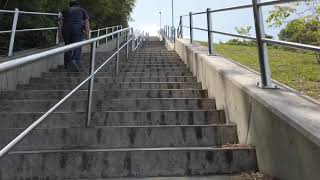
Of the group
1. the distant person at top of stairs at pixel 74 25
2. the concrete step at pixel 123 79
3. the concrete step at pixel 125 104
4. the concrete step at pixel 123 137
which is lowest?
the concrete step at pixel 123 137


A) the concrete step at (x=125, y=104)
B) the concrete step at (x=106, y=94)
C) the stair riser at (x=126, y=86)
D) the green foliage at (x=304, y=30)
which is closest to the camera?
the concrete step at (x=125, y=104)

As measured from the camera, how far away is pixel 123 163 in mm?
3746

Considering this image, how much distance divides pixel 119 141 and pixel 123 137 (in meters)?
0.05

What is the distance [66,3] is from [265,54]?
1402 centimetres

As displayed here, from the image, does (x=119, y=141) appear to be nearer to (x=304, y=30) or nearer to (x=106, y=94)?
(x=106, y=94)

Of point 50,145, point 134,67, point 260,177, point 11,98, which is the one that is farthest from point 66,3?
point 260,177

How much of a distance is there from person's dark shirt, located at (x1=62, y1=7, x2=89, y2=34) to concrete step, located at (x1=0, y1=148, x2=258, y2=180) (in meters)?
5.47

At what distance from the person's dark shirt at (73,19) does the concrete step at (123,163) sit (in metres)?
5.47

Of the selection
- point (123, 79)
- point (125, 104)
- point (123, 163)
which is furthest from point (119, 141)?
point (123, 79)

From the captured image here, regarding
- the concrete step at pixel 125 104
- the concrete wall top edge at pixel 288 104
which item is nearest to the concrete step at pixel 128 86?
the concrete step at pixel 125 104

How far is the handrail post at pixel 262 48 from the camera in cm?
412

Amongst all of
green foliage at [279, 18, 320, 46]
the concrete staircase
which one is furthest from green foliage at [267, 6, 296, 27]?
the concrete staircase

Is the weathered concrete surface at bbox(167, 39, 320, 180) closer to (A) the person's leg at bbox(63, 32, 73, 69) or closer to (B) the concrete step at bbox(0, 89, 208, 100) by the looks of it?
(B) the concrete step at bbox(0, 89, 208, 100)

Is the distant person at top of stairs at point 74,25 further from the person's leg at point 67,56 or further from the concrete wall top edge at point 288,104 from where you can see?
the concrete wall top edge at point 288,104
